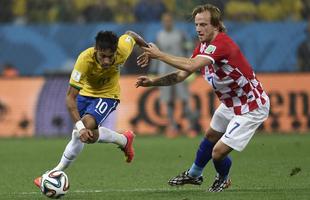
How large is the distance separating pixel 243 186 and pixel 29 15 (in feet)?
42.0

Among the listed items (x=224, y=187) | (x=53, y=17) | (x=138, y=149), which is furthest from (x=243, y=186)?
(x=53, y=17)

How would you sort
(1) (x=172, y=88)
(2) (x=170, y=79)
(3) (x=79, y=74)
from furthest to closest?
(1) (x=172, y=88), (2) (x=170, y=79), (3) (x=79, y=74)

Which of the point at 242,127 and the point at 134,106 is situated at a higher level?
the point at 242,127

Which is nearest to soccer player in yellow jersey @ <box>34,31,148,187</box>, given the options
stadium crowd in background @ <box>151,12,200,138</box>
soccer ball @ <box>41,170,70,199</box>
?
soccer ball @ <box>41,170,70,199</box>

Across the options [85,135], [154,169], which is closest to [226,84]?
[85,135]

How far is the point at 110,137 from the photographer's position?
10234 mm

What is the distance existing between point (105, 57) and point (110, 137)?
1.24 metres

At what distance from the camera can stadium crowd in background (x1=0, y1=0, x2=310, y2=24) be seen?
2123cm

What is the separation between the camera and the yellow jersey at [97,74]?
959 centimetres

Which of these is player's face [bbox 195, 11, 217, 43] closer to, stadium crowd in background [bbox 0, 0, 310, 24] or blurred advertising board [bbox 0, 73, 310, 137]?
blurred advertising board [bbox 0, 73, 310, 137]

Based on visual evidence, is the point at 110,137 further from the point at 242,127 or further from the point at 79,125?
the point at 242,127

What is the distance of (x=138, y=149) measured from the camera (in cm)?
1551

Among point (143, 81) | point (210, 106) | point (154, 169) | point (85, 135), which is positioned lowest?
point (210, 106)

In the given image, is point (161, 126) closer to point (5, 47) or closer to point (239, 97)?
point (5, 47)
